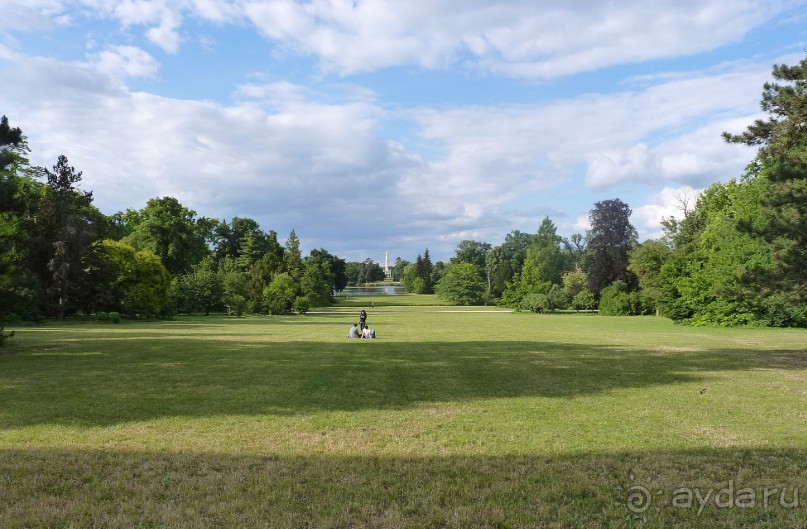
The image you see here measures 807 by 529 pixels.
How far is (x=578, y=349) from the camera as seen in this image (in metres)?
21.1

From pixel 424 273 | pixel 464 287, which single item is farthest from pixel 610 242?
pixel 424 273

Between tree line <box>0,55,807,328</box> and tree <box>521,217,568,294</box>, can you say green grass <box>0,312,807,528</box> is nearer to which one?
tree line <box>0,55,807,328</box>

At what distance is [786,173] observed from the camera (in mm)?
15398

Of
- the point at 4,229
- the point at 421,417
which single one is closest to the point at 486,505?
the point at 421,417

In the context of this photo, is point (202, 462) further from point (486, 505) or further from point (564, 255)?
point (564, 255)

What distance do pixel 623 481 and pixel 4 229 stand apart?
97.4ft

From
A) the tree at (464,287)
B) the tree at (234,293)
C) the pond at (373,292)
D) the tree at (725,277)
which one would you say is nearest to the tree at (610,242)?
the tree at (725,277)

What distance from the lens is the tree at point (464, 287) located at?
95062mm

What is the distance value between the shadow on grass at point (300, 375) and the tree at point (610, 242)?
163 ft

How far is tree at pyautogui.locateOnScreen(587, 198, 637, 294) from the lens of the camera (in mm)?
67938

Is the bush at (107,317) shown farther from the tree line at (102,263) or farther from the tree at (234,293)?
the tree at (234,293)

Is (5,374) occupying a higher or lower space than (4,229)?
lower

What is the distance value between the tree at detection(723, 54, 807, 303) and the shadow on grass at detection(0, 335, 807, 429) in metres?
3.10

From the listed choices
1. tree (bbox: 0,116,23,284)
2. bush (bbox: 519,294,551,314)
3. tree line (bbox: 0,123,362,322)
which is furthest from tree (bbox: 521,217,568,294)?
tree (bbox: 0,116,23,284)
